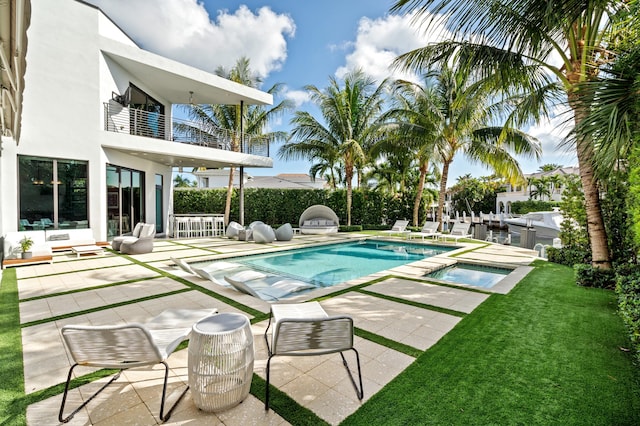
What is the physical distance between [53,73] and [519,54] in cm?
1411

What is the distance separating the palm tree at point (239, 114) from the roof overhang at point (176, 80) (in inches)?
79.2

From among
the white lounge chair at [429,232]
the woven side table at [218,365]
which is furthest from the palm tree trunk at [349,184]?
the woven side table at [218,365]

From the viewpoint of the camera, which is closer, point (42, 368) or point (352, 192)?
point (42, 368)

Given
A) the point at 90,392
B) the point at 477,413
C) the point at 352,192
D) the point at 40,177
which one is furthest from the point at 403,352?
the point at 352,192

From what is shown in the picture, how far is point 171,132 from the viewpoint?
1552 centimetres

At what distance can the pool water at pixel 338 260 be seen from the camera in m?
9.62

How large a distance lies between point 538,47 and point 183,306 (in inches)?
343

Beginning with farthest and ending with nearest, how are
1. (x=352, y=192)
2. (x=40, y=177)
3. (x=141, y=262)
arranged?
1. (x=352, y=192)
2. (x=40, y=177)
3. (x=141, y=262)

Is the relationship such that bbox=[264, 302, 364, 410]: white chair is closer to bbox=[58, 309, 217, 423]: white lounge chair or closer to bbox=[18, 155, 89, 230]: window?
bbox=[58, 309, 217, 423]: white lounge chair

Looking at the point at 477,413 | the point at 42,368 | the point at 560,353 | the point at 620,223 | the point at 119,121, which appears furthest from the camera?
the point at 119,121

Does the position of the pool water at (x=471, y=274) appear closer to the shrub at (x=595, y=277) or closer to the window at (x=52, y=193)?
the shrub at (x=595, y=277)

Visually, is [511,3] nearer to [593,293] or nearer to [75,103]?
[593,293]

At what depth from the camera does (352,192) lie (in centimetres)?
2175

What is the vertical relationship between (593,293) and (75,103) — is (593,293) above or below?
below
